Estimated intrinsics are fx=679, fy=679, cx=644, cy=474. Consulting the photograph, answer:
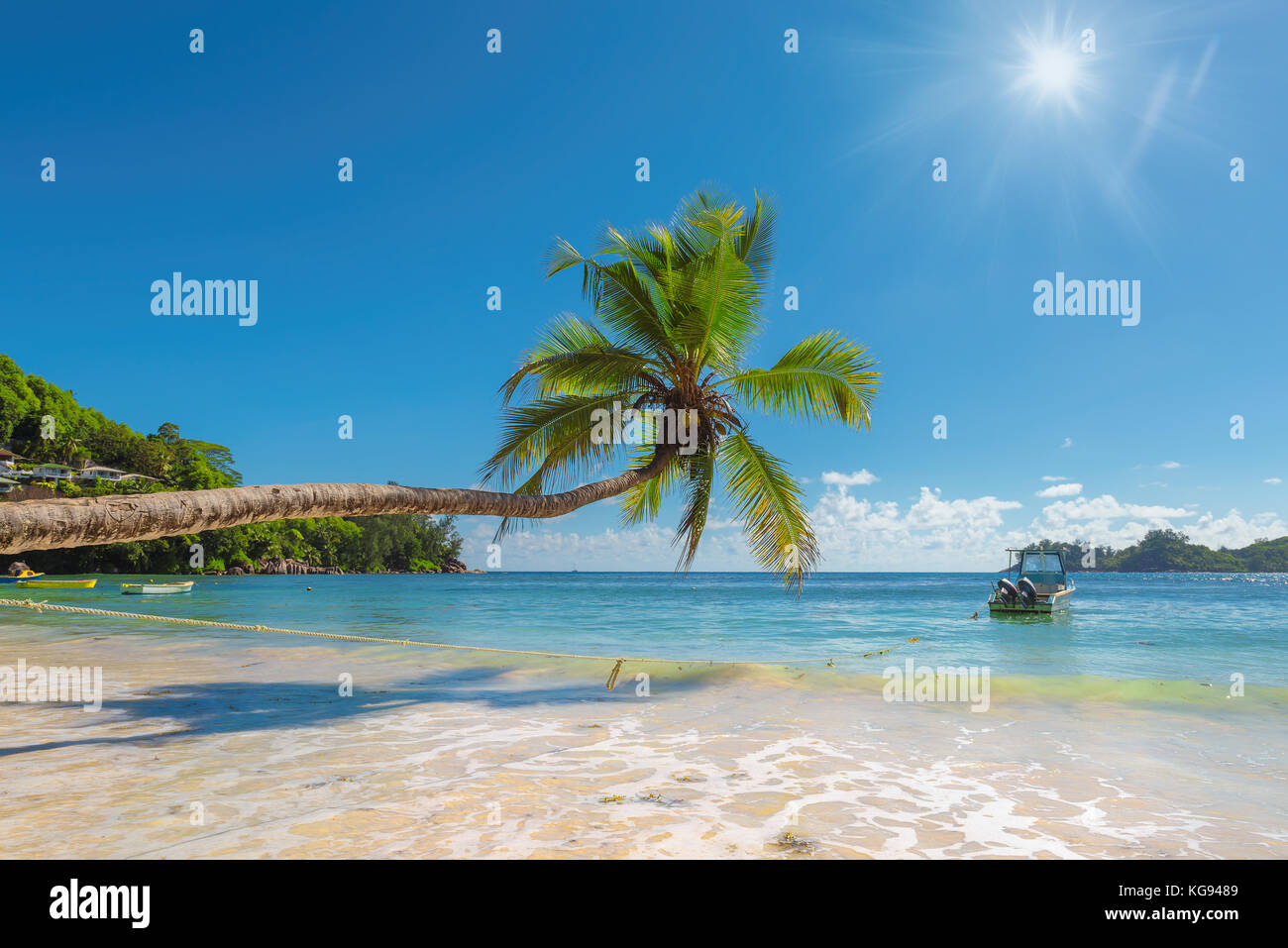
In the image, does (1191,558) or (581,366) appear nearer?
(581,366)

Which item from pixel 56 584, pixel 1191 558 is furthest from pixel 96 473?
pixel 1191 558

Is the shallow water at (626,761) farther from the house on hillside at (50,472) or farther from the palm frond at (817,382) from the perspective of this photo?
the house on hillside at (50,472)

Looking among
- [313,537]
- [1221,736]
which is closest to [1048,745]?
[1221,736]

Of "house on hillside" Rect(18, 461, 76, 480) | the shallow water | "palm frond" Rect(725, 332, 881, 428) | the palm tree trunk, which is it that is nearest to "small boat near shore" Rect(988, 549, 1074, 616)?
the shallow water

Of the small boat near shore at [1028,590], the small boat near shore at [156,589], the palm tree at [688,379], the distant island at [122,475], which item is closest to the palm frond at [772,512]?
the palm tree at [688,379]

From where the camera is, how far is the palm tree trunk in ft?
11.7

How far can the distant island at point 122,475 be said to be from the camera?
65.4 m

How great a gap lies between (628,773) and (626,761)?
0.43 metres

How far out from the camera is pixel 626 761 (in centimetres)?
613

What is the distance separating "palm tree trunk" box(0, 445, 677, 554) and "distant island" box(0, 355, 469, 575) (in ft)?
169

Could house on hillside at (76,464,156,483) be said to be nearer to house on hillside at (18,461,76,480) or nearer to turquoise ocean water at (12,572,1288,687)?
house on hillside at (18,461,76,480)

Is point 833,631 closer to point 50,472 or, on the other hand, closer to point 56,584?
point 56,584
